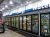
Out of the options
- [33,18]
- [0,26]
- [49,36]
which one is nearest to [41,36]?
[49,36]

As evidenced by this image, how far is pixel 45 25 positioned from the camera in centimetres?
984

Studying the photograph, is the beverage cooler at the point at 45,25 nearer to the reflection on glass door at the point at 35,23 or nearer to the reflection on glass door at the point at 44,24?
the reflection on glass door at the point at 44,24

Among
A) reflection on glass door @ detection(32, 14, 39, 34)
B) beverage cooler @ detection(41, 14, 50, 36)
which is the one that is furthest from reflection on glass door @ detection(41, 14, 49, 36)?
reflection on glass door @ detection(32, 14, 39, 34)

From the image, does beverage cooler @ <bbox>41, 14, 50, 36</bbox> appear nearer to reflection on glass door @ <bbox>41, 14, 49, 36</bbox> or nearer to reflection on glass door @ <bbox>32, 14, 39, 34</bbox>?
reflection on glass door @ <bbox>41, 14, 49, 36</bbox>

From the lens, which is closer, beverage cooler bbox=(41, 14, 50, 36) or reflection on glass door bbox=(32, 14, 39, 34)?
beverage cooler bbox=(41, 14, 50, 36)

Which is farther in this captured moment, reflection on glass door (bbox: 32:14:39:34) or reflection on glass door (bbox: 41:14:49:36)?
reflection on glass door (bbox: 32:14:39:34)

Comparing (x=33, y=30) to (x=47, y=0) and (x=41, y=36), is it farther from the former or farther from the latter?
(x=47, y=0)

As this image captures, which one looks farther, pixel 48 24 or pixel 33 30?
pixel 33 30

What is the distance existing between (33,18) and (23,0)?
2.12m

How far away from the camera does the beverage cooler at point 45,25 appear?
954 centimetres

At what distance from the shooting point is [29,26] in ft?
42.1

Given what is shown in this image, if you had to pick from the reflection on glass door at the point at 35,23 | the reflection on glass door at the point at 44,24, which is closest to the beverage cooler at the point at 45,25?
the reflection on glass door at the point at 44,24

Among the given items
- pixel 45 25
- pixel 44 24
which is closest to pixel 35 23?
pixel 44 24

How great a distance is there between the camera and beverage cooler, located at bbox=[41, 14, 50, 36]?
9.54 metres
